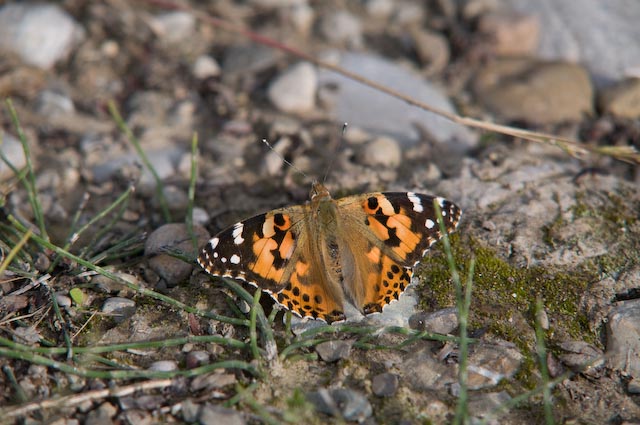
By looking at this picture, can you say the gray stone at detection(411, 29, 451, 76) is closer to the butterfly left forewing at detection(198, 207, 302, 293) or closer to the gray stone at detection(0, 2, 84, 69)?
the butterfly left forewing at detection(198, 207, 302, 293)

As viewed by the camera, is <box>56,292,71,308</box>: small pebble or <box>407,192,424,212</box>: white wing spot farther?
<box>407,192,424,212</box>: white wing spot

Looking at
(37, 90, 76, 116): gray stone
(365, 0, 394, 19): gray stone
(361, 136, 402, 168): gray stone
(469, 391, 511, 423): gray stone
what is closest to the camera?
(469, 391, 511, 423): gray stone

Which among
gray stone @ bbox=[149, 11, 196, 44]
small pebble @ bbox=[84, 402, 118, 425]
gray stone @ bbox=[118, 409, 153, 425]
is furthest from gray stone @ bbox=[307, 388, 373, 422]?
gray stone @ bbox=[149, 11, 196, 44]

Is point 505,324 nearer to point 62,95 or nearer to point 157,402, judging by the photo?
point 157,402

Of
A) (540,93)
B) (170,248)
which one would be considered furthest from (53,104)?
(540,93)

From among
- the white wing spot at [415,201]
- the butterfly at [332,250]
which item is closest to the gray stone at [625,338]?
the butterfly at [332,250]
